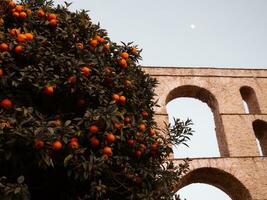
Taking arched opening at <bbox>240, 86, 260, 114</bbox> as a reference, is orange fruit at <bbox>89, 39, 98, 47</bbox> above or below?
below

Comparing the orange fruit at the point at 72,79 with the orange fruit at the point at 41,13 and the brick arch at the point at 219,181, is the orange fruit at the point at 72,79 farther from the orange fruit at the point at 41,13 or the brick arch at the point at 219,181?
the brick arch at the point at 219,181

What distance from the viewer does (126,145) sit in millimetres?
5461

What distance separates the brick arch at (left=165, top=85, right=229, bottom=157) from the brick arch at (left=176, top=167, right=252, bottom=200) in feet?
4.93

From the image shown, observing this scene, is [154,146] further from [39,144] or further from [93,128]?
[39,144]

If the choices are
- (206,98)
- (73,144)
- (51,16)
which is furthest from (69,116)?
(206,98)

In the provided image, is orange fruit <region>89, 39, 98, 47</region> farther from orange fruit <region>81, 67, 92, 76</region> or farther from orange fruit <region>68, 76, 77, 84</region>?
orange fruit <region>68, 76, 77, 84</region>

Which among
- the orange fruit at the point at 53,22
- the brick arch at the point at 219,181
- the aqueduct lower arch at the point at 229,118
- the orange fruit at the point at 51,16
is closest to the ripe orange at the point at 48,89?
the orange fruit at the point at 53,22

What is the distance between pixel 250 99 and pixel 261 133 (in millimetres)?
1997

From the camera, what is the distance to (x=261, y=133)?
1805 cm

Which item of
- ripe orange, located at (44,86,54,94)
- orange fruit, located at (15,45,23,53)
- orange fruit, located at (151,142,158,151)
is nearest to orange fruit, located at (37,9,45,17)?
orange fruit, located at (15,45,23,53)

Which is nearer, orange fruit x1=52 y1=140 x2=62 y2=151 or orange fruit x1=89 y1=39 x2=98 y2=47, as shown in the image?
orange fruit x1=52 y1=140 x2=62 y2=151

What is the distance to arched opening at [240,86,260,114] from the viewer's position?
60.3 feet

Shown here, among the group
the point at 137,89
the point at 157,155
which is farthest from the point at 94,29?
the point at 157,155

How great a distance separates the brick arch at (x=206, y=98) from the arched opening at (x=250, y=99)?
2281mm
